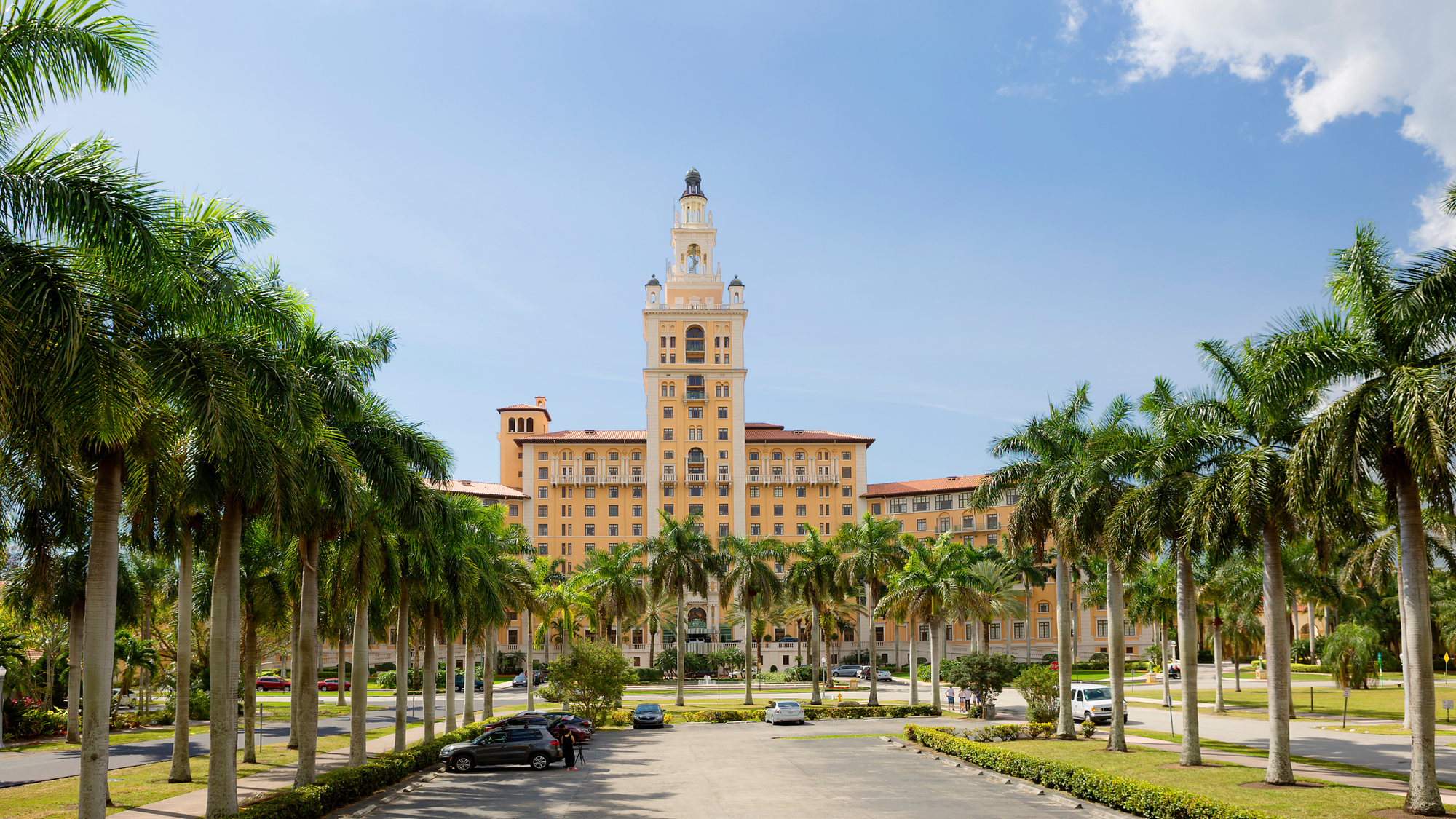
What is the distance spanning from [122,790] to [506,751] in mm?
11726

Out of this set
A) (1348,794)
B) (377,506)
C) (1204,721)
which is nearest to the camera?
(1348,794)

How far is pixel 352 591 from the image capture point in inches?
1121

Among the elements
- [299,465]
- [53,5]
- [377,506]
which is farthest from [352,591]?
[53,5]

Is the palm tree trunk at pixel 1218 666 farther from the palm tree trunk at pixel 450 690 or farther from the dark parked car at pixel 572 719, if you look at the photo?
the palm tree trunk at pixel 450 690

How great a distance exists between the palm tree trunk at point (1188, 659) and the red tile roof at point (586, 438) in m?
112

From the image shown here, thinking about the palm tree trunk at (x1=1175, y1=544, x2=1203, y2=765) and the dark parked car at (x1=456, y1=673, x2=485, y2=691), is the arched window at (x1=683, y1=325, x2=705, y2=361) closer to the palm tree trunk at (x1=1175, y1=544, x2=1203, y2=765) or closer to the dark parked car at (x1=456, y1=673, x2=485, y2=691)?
the dark parked car at (x1=456, y1=673, x2=485, y2=691)

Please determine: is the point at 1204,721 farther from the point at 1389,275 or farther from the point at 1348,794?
the point at 1389,275

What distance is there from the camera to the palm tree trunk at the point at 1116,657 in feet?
106

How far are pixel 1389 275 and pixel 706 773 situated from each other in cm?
2352

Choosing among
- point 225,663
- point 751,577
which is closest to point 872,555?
point 751,577

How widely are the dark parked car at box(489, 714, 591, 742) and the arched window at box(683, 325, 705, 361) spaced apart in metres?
90.8

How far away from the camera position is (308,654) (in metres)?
25.8

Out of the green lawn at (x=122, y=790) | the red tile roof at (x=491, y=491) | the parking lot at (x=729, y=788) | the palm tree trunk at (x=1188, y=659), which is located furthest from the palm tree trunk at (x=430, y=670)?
→ the red tile roof at (x=491, y=491)

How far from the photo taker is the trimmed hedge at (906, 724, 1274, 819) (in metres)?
19.6
